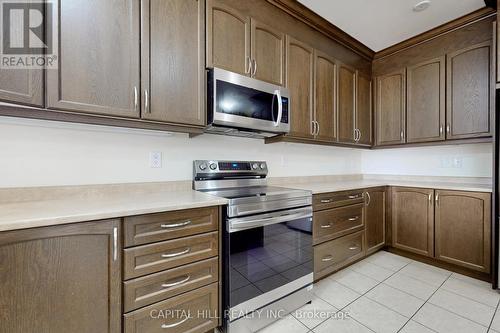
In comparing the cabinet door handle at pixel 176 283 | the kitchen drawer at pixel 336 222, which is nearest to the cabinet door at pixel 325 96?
the kitchen drawer at pixel 336 222

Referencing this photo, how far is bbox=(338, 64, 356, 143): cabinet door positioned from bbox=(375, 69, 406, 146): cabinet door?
476mm

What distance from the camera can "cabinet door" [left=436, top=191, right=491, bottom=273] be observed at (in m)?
1.99

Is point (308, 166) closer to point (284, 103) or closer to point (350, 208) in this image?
point (350, 208)

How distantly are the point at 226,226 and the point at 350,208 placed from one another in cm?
140

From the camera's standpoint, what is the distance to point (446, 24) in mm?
2307

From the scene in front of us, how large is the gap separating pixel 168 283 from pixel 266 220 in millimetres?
673

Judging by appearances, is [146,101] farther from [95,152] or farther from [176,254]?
[176,254]

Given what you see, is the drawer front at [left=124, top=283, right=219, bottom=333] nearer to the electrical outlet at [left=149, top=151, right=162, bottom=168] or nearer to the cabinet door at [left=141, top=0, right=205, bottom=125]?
the electrical outlet at [left=149, top=151, right=162, bottom=168]

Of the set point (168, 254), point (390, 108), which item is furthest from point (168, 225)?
point (390, 108)

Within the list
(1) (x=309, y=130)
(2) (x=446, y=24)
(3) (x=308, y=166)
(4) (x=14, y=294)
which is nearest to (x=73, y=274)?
(4) (x=14, y=294)

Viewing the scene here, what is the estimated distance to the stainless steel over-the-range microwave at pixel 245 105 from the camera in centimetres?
157
